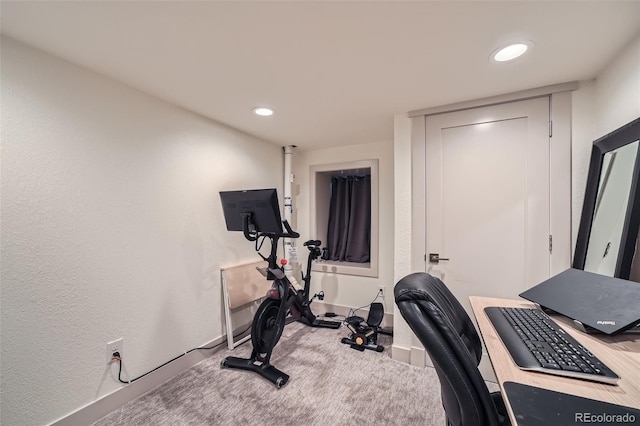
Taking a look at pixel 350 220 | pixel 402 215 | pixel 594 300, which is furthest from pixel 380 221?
pixel 594 300

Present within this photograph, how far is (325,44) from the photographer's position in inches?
52.7

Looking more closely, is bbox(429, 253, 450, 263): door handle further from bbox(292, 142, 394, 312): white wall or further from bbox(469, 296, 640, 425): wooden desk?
bbox(469, 296, 640, 425): wooden desk

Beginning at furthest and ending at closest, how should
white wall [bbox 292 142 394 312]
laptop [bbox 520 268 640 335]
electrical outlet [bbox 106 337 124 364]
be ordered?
white wall [bbox 292 142 394 312] → electrical outlet [bbox 106 337 124 364] → laptop [bbox 520 268 640 335]

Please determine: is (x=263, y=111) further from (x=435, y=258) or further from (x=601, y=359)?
(x=601, y=359)

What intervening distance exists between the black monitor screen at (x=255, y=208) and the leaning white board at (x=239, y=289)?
0.57 m

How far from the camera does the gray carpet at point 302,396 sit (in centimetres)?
160

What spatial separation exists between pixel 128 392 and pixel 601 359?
2.53 meters

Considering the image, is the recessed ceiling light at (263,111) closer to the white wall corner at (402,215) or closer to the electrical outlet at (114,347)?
the white wall corner at (402,215)

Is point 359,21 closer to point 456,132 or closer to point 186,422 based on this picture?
point 456,132

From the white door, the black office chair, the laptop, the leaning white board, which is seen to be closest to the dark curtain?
the leaning white board

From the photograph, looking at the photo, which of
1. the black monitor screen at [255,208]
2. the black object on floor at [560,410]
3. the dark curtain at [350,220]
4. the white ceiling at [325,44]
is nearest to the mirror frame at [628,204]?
the white ceiling at [325,44]

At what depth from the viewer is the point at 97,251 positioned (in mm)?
1621

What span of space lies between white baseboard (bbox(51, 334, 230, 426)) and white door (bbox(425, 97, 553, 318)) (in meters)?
2.24

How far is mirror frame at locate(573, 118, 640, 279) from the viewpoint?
1.22 meters
